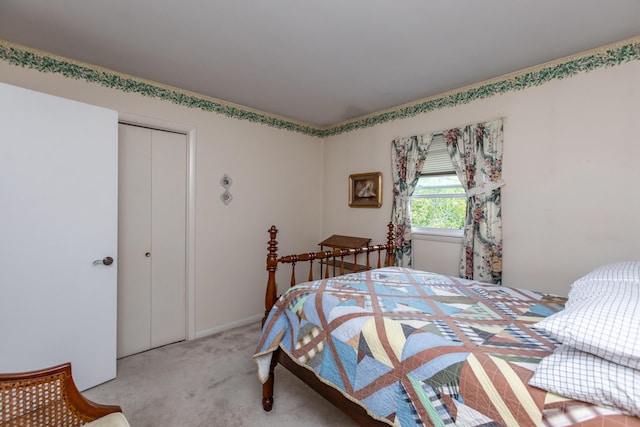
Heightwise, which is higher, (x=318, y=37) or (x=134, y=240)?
(x=318, y=37)

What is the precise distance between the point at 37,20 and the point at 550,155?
12.4ft

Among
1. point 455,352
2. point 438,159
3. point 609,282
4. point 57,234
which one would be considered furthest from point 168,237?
point 609,282

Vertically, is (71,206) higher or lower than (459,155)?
lower

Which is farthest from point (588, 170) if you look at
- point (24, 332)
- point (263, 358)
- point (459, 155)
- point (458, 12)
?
point (24, 332)

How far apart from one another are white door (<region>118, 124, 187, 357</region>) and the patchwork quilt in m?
1.54

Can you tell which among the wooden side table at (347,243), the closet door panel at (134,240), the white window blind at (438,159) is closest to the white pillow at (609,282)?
the white window blind at (438,159)

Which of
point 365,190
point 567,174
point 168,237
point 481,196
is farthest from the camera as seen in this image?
point 365,190

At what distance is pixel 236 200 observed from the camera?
136 inches

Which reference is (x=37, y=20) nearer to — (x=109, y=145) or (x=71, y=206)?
(x=109, y=145)

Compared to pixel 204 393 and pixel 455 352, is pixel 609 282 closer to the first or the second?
pixel 455 352

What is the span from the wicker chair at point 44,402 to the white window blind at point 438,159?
312 cm

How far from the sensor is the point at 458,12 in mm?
1793

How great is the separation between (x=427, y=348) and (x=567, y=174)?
6.67ft

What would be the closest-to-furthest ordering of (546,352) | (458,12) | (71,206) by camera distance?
(546,352), (458,12), (71,206)
